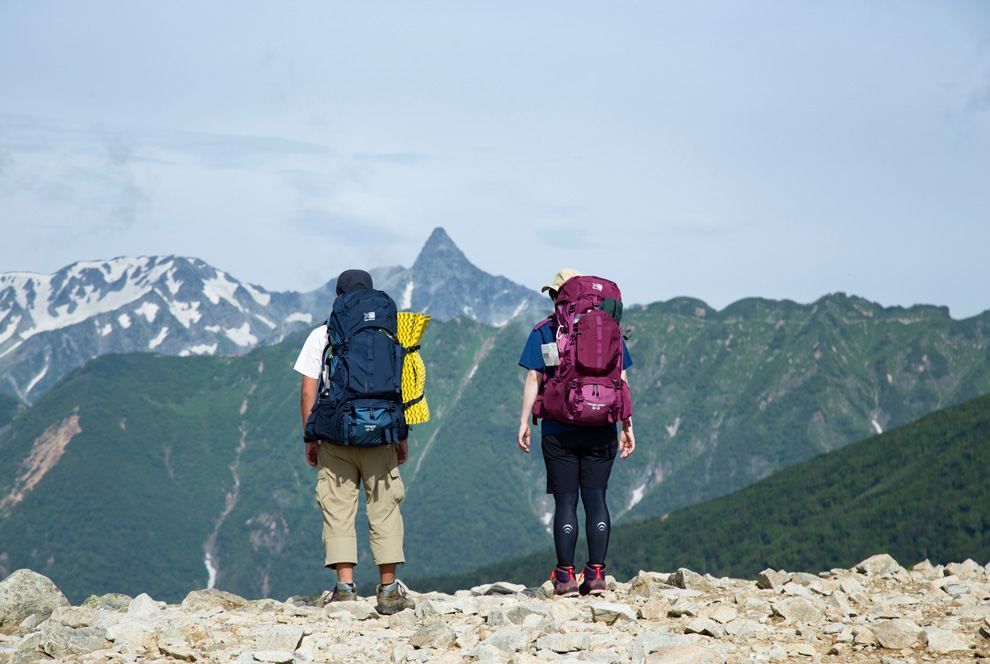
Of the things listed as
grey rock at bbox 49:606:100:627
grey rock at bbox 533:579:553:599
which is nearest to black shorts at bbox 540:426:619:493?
grey rock at bbox 533:579:553:599

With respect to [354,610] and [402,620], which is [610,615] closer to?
[402,620]

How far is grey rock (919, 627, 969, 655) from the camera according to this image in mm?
7578

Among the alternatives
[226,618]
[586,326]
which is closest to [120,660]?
[226,618]

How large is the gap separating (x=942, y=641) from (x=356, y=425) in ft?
20.7

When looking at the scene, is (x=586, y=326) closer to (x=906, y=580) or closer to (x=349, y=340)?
(x=349, y=340)

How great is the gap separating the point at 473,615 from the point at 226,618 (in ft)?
9.13

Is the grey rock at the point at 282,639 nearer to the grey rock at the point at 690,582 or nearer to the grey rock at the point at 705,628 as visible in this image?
the grey rock at the point at 705,628

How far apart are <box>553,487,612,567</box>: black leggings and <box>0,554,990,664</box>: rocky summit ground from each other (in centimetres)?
58

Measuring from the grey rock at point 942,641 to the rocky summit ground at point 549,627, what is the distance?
12mm

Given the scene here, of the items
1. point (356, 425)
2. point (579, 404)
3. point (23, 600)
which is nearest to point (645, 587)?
point (579, 404)

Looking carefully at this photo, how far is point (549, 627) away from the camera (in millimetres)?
8688

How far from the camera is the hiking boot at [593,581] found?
11211 millimetres

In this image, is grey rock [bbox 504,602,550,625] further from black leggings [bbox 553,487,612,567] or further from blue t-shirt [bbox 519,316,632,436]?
blue t-shirt [bbox 519,316,632,436]

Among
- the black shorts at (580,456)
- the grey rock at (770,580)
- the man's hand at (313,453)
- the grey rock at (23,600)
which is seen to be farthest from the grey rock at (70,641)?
the grey rock at (770,580)
